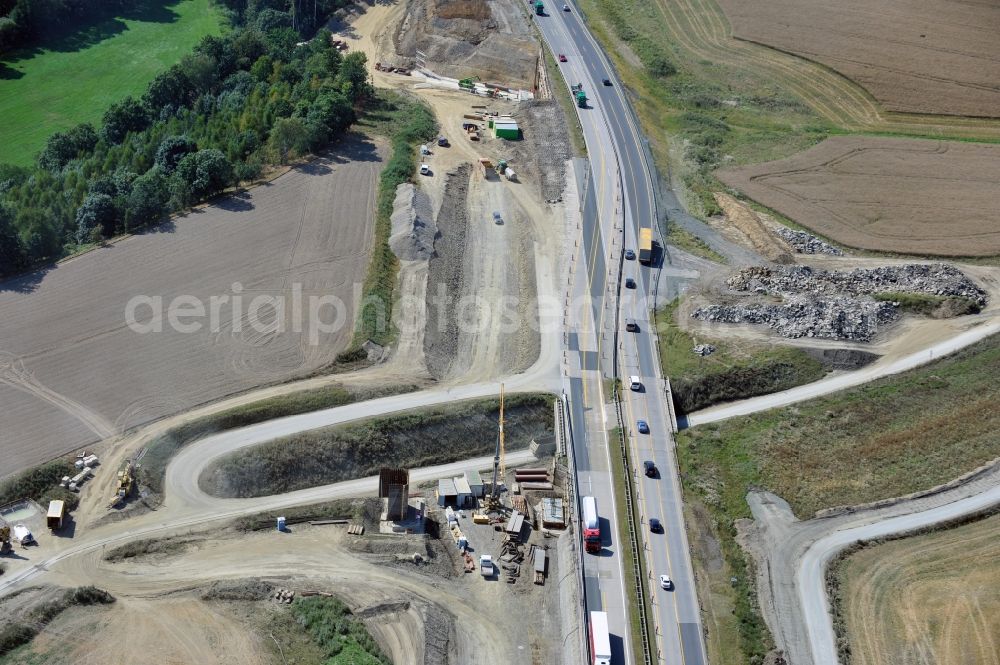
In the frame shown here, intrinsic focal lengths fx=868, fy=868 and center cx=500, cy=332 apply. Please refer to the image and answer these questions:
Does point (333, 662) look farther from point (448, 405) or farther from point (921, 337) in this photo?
point (921, 337)

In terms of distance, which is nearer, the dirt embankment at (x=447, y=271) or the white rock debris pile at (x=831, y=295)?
the dirt embankment at (x=447, y=271)

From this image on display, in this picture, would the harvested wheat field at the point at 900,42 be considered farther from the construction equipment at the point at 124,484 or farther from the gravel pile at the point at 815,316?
the construction equipment at the point at 124,484

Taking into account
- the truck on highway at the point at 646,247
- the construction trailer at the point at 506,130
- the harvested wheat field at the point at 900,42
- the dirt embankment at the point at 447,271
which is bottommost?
the dirt embankment at the point at 447,271

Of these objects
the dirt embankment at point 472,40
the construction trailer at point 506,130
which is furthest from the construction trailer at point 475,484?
the dirt embankment at point 472,40

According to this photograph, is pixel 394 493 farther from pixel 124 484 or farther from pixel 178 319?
pixel 178 319

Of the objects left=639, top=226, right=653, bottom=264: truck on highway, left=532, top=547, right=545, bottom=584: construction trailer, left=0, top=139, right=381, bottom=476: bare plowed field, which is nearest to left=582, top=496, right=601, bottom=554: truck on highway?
left=532, top=547, right=545, bottom=584: construction trailer

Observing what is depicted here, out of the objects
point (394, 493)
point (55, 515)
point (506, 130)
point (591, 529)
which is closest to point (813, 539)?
point (591, 529)

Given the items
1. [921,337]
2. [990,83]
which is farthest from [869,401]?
[990,83]
